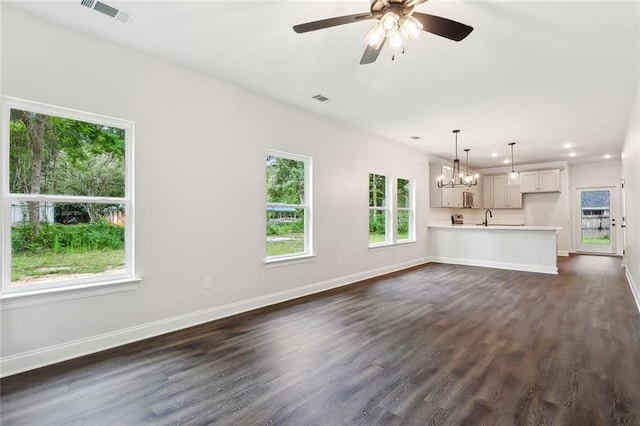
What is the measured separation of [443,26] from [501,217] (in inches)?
389

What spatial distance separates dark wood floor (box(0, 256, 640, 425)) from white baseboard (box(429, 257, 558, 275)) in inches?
97.4

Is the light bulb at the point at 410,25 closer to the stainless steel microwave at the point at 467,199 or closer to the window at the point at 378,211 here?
the window at the point at 378,211

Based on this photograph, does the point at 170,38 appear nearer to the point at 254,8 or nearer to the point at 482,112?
the point at 254,8

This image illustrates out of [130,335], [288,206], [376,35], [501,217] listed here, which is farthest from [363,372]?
[501,217]

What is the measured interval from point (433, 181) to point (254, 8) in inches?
263

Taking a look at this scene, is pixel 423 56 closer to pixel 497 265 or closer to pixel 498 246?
pixel 498 246

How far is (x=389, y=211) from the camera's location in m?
6.73

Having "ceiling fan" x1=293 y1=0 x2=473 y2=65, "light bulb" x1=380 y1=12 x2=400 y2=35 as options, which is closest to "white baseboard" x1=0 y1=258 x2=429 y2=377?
"ceiling fan" x1=293 y1=0 x2=473 y2=65

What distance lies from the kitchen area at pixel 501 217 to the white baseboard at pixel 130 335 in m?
4.35

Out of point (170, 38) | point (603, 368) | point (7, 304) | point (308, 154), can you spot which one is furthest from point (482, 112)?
point (7, 304)

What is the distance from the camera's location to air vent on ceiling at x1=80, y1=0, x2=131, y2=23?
7.97 ft

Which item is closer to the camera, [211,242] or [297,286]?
[211,242]

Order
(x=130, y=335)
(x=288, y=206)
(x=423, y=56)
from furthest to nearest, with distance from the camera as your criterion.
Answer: (x=288, y=206), (x=423, y=56), (x=130, y=335)

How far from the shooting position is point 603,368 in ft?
8.19
